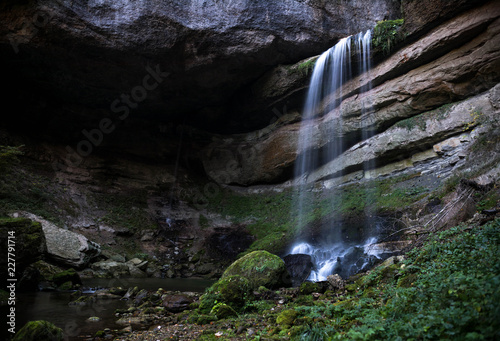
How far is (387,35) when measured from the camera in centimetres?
1301

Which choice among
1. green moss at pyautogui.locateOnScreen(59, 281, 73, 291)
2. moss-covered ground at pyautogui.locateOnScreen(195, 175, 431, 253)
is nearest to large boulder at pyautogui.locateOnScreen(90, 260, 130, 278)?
green moss at pyautogui.locateOnScreen(59, 281, 73, 291)

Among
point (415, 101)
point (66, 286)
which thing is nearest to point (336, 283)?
point (66, 286)

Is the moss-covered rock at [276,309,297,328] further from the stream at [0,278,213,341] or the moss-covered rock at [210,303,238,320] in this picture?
the stream at [0,278,213,341]

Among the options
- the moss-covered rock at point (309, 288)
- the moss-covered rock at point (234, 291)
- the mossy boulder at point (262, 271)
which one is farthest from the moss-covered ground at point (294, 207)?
the moss-covered rock at point (234, 291)

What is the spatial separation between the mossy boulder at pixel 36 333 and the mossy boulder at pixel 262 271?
10.1 feet

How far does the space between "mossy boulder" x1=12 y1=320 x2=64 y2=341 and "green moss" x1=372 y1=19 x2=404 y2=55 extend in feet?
48.5

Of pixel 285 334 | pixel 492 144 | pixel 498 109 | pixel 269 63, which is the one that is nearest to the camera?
pixel 285 334

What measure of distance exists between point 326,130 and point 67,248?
12673 millimetres

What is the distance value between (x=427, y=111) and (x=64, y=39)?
620 inches

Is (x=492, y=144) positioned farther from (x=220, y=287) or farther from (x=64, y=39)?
(x=64, y=39)

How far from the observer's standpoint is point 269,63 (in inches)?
602

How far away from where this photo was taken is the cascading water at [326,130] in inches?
420

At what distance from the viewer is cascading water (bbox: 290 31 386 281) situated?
35.0ft

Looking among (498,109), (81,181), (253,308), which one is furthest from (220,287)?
(81,181)
